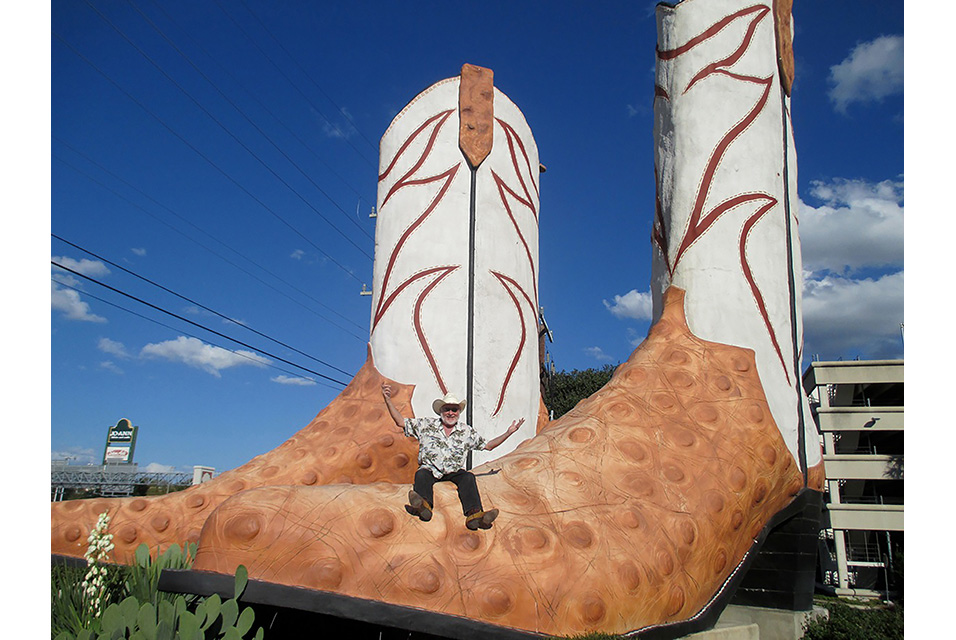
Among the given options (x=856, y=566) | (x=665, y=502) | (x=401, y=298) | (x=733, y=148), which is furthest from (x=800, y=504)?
(x=856, y=566)

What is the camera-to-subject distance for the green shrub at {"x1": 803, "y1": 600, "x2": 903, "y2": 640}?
9.60 ft

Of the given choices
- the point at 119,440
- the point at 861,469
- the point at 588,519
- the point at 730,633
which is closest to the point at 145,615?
the point at 588,519

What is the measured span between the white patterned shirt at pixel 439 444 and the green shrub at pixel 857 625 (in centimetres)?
186

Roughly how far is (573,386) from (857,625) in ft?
57.2

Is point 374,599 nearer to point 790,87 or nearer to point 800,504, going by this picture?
point 800,504

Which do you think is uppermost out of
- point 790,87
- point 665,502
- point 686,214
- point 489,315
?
point 790,87

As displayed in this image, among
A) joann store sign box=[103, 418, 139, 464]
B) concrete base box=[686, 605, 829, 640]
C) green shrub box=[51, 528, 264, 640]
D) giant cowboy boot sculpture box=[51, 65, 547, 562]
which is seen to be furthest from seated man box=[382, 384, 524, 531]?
joann store sign box=[103, 418, 139, 464]

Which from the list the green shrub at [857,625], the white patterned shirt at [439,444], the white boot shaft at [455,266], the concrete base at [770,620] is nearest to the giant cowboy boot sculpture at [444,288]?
the white boot shaft at [455,266]

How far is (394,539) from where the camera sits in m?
2.36

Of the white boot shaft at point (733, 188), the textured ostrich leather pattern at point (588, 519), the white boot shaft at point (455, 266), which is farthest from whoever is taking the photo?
the white boot shaft at point (455, 266)

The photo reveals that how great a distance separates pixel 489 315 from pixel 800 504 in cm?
257

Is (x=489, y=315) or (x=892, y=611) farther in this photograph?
(x=489, y=315)

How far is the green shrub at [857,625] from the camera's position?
2.93 metres

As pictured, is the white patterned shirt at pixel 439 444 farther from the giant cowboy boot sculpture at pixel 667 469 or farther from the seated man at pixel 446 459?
the giant cowboy boot sculpture at pixel 667 469
